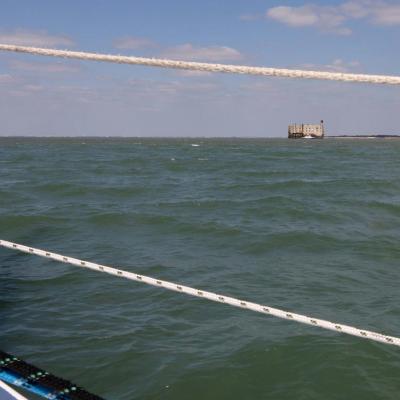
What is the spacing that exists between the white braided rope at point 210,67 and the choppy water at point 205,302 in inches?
162

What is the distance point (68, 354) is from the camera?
7.71 m

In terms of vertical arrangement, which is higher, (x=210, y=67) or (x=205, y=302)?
(x=210, y=67)

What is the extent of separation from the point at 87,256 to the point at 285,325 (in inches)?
254

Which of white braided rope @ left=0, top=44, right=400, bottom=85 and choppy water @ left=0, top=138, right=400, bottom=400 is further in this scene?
choppy water @ left=0, top=138, right=400, bottom=400

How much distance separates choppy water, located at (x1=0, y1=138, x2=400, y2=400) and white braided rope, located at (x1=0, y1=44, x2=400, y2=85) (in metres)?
4.13

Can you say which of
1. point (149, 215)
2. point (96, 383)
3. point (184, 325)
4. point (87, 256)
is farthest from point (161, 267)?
point (149, 215)

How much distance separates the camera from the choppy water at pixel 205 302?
715 cm

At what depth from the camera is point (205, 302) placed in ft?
32.9

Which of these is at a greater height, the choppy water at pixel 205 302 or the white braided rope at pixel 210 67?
the white braided rope at pixel 210 67

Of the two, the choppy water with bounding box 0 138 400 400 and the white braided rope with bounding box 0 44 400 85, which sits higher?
the white braided rope with bounding box 0 44 400 85

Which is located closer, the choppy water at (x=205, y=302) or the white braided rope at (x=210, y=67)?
the white braided rope at (x=210, y=67)

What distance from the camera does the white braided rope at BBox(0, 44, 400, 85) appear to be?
5168 millimetres

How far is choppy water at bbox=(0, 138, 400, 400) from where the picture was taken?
7.15 metres

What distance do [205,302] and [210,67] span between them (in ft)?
19.5
